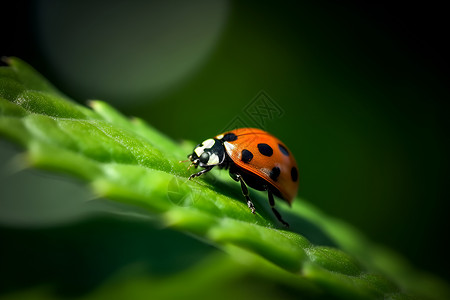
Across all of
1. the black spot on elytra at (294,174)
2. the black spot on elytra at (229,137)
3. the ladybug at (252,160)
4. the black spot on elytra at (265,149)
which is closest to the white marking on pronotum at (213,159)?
the ladybug at (252,160)

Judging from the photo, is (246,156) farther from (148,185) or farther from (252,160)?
(148,185)

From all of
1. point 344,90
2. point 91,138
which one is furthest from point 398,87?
point 91,138

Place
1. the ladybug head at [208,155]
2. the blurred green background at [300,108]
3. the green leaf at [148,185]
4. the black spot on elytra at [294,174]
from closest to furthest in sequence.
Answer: the green leaf at [148,185] → the ladybug head at [208,155] → the black spot on elytra at [294,174] → the blurred green background at [300,108]

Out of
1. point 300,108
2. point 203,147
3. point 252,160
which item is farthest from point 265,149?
point 300,108

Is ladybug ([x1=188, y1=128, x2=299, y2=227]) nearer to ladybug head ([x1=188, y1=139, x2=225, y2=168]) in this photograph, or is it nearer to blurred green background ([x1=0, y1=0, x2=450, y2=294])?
ladybug head ([x1=188, y1=139, x2=225, y2=168])

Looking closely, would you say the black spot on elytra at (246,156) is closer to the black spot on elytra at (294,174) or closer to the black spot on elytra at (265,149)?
the black spot on elytra at (265,149)

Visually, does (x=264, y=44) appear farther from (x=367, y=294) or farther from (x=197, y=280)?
(x=367, y=294)

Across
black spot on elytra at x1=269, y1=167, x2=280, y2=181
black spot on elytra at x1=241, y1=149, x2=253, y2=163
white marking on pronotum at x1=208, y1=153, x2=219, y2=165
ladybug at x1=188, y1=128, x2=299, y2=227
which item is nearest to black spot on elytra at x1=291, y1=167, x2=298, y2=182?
ladybug at x1=188, y1=128, x2=299, y2=227
